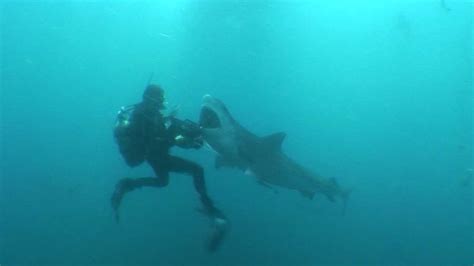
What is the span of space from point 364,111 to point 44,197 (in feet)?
147

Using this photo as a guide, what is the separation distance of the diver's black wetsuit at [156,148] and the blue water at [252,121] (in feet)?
25.9

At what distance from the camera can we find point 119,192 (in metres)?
9.75

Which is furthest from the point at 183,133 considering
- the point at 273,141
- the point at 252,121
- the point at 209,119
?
the point at 252,121

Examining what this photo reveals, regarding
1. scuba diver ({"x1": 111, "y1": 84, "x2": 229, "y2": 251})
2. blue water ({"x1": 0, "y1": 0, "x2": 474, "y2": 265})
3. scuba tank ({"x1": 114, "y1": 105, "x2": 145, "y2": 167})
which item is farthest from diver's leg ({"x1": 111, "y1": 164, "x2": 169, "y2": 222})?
blue water ({"x1": 0, "y1": 0, "x2": 474, "y2": 265})

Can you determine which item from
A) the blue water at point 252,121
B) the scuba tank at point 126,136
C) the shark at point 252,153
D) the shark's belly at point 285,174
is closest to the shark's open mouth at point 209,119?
the shark at point 252,153

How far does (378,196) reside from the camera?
3042 centimetres

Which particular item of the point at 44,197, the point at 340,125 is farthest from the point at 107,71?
the point at 44,197

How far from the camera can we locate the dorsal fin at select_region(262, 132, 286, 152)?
1021cm

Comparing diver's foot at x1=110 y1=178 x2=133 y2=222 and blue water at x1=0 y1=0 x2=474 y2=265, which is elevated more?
blue water at x1=0 y1=0 x2=474 y2=265

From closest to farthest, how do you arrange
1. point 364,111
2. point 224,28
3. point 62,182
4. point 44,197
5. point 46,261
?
point 46,261
point 44,197
point 62,182
point 224,28
point 364,111

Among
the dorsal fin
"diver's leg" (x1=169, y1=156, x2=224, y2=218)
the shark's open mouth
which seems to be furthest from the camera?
the dorsal fin

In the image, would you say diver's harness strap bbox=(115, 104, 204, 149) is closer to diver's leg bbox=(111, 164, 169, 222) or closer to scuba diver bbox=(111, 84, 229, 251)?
scuba diver bbox=(111, 84, 229, 251)

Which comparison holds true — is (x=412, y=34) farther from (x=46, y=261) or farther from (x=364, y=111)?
(x=46, y=261)

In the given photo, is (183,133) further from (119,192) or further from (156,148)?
(119,192)
